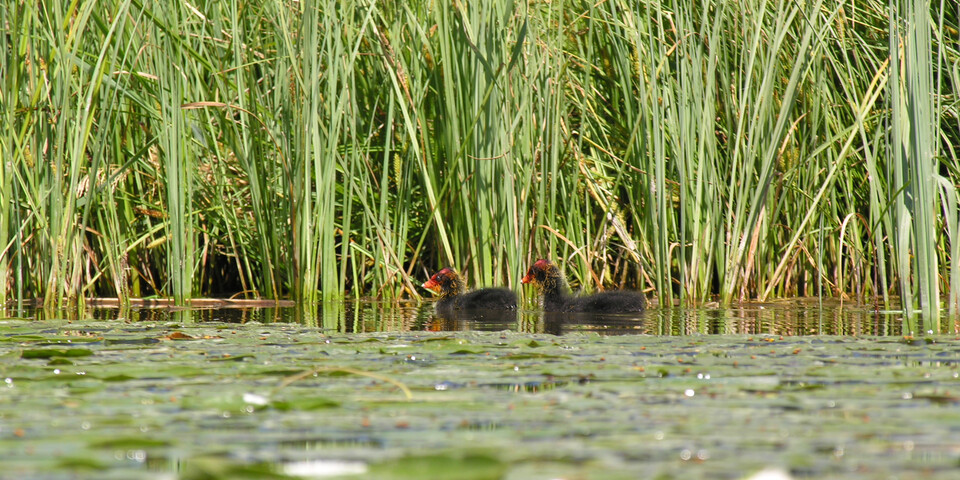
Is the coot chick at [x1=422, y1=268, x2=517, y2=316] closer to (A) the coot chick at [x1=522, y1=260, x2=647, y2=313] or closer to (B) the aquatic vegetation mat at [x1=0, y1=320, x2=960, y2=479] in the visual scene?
(A) the coot chick at [x1=522, y1=260, x2=647, y2=313]

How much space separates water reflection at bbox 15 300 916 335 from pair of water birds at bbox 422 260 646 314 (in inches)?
3.8

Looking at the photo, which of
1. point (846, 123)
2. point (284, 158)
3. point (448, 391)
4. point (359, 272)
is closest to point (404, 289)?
point (359, 272)

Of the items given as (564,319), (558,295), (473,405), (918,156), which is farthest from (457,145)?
(473,405)

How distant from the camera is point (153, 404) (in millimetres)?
3217

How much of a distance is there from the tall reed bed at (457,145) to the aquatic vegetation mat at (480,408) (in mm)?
2881

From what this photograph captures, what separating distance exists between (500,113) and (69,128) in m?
2.71

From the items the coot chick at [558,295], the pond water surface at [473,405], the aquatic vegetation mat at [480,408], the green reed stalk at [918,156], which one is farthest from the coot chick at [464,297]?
the green reed stalk at [918,156]

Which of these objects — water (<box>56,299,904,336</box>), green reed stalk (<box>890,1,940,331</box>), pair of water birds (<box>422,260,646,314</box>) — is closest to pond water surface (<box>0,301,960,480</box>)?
green reed stalk (<box>890,1,940,331</box>)

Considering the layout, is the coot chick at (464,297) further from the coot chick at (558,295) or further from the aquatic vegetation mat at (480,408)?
the aquatic vegetation mat at (480,408)

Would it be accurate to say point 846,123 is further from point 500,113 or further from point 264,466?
point 264,466

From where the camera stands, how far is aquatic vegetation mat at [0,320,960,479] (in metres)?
2.46

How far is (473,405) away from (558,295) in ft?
14.6

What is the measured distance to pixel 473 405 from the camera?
10.4 feet

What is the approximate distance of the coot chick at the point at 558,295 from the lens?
717 centimetres
